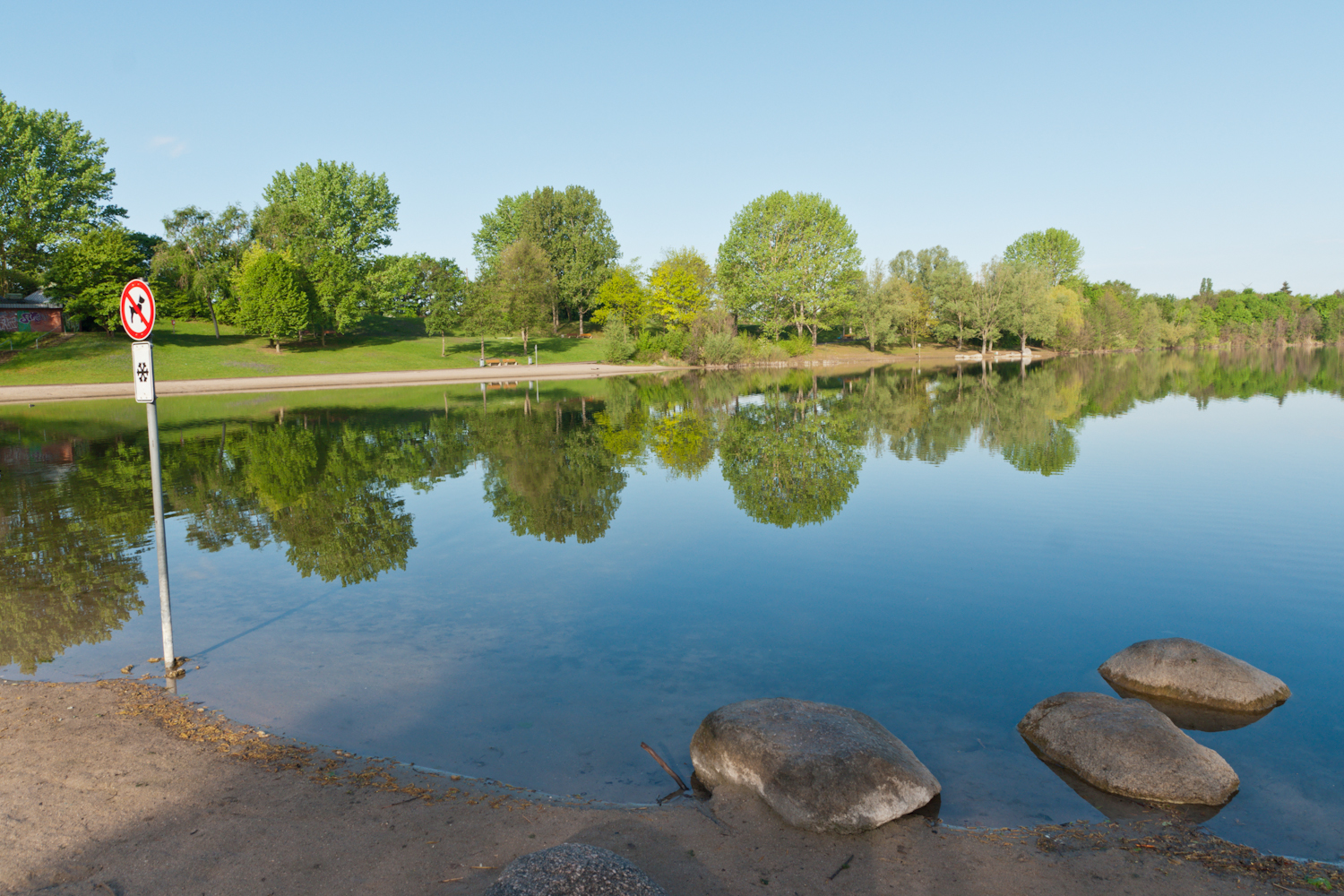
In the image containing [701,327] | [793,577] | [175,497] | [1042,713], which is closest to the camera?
[1042,713]

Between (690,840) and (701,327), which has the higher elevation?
(701,327)

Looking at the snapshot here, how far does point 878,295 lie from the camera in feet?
272

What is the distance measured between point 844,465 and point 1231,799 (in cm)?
1465

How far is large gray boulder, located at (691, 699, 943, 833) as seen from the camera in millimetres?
5164

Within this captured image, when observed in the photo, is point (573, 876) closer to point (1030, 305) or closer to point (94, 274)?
point (94, 274)

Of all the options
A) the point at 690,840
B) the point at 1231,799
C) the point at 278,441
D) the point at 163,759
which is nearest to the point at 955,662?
the point at 1231,799

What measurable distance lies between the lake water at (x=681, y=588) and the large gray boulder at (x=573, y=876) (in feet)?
6.61

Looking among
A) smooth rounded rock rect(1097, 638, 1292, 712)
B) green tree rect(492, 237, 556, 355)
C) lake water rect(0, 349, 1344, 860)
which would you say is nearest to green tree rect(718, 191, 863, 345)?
green tree rect(492, 237, 556, 355)

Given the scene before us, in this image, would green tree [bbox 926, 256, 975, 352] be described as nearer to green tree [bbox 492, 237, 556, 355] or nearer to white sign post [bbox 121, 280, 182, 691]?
green tree [bbox 492, 237, 556, 355]

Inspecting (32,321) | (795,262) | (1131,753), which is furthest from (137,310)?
(795,262)

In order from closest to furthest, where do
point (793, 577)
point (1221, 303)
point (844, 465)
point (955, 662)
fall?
point (955, 662) → point (793, 577) → point (844, 465) → point (1221, 303)

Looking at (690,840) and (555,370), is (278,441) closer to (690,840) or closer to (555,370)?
(690,840)

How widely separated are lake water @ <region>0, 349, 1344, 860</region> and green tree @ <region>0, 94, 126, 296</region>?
48943 millimetres

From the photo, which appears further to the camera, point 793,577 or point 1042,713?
point 793,577
